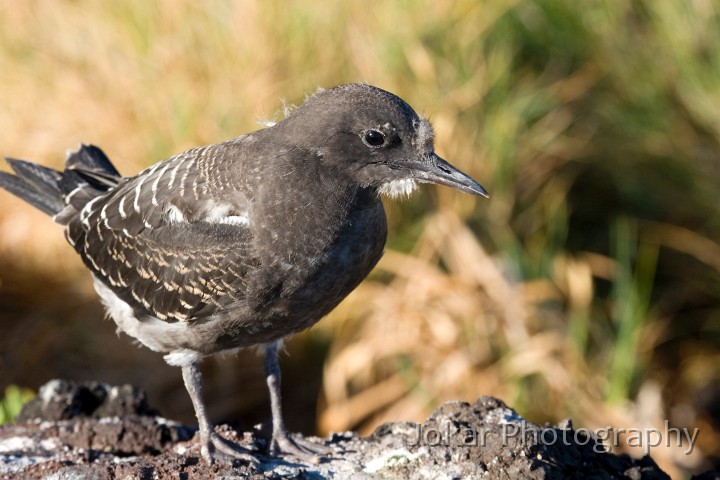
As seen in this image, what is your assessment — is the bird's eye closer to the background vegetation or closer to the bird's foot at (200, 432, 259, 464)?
the bird's foot at (200, 432, 259, 464)

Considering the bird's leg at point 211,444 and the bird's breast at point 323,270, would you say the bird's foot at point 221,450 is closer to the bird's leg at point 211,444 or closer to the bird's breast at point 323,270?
the bird's leg at point 211,444

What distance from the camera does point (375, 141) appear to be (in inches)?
144

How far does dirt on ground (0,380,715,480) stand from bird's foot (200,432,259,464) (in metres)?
0.04

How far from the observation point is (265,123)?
4094 millimetres

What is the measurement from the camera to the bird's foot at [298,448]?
376 centimetres

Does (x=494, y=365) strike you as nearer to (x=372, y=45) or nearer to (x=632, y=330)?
(x=632, y=330)

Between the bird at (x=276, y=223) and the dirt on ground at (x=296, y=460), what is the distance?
0.52 ft

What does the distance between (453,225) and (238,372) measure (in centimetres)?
182

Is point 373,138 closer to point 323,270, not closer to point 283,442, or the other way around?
point 323,270

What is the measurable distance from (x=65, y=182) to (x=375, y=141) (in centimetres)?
194

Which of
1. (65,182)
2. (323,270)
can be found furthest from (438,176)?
(65,182)

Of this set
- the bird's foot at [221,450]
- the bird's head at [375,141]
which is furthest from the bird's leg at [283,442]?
the bird's head at [375,141]

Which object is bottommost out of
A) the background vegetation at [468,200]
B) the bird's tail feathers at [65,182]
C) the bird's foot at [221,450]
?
the bird's foot at [221,450]

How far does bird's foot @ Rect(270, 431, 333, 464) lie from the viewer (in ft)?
12.3
